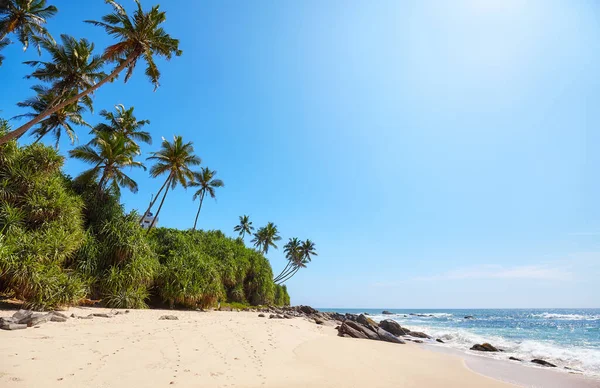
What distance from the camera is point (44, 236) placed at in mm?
13180

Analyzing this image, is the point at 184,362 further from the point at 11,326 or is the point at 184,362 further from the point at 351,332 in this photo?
the point at 351,332

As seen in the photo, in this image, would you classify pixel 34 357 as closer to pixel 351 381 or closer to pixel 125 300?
pixel 351 381

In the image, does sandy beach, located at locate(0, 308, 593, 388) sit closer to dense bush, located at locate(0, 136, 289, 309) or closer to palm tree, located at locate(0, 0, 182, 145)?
dense bush, located at locate(0, 136, 289, 309)

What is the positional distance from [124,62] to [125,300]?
13.1m

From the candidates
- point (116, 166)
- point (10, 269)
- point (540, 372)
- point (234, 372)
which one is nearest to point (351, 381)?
point (234, 372)

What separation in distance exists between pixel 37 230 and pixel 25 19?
59.1 ft

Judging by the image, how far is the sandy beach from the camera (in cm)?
505

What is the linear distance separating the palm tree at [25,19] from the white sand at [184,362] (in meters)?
22.0

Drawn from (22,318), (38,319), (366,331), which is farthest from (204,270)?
(22,318)

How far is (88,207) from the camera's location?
18.4 m

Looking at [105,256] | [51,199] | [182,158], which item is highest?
[182,158]

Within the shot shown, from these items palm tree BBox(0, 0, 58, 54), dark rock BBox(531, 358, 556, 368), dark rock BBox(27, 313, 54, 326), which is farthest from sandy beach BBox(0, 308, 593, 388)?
palm tree BBox(0, 0, 58, 54)

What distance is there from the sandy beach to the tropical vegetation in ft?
15.5

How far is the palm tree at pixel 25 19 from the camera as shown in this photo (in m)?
21.0
